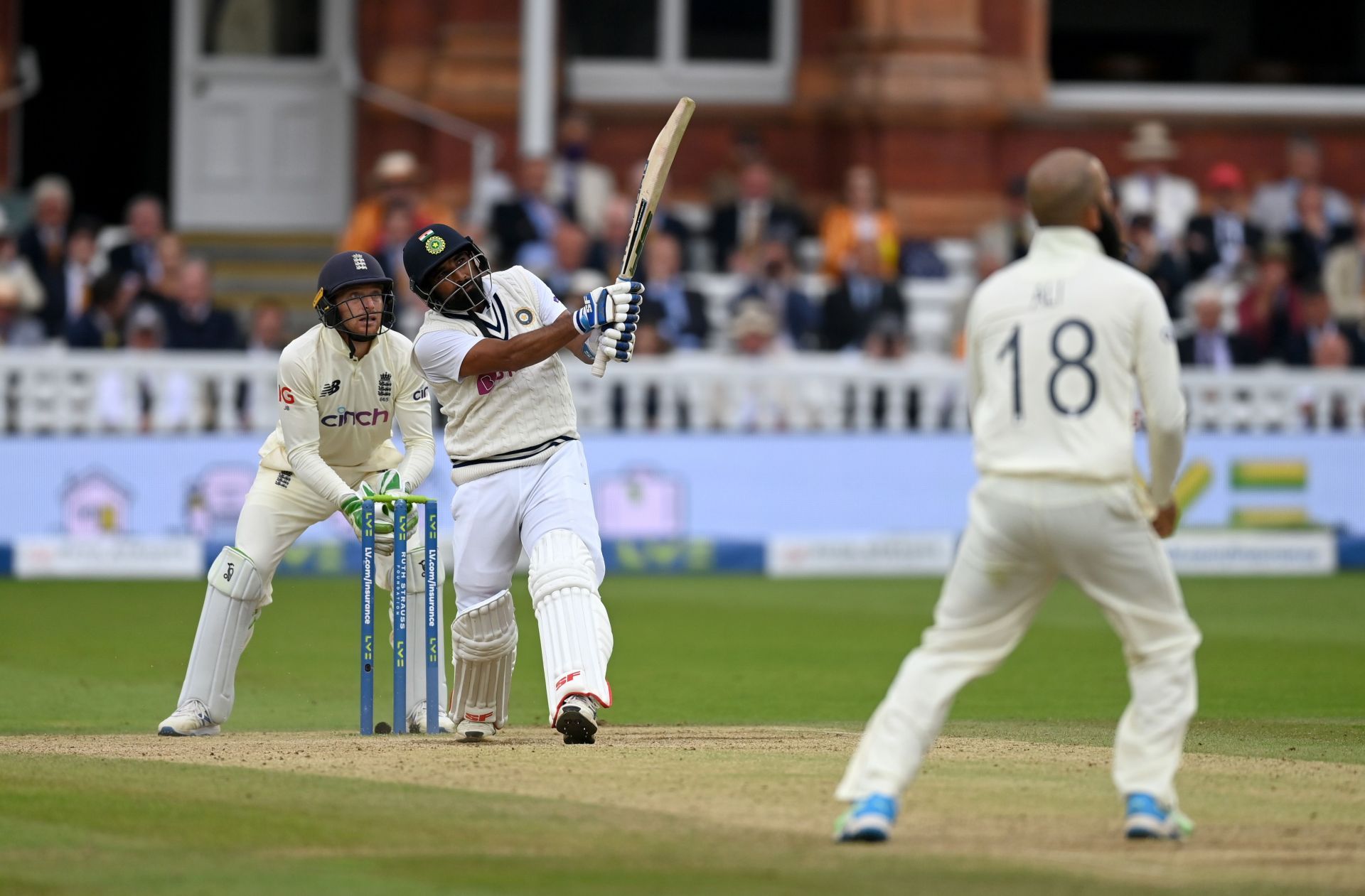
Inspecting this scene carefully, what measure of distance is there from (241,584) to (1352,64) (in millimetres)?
15408

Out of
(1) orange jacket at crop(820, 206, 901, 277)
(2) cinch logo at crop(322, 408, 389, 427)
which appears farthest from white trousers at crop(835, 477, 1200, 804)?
(1) orange jacket at crop(820, 206, 901, 277)

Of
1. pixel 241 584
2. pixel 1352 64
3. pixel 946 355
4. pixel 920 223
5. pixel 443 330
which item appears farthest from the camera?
pixel 1352 64

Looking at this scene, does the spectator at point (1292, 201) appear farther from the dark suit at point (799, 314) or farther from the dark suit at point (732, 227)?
the dark suit at point (799, 314)

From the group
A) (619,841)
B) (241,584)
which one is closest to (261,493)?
(241,584)

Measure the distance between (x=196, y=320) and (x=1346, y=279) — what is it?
8.79 metres

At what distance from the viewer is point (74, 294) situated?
53.9ft

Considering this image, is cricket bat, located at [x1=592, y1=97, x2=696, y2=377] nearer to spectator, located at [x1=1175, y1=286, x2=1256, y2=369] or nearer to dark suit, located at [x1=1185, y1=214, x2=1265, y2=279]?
spectator, located at [x1=1175, y1=286, x2=1256, y2=369]

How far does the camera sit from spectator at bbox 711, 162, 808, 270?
17.7m

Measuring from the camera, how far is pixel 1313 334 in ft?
56.1

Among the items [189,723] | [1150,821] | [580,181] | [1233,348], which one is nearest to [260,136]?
[580,181]

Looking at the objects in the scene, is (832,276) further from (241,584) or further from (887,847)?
(887,847)

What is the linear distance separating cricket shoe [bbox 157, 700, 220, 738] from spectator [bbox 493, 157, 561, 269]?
25.9 ft

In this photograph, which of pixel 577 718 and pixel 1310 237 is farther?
pixel 1310 237

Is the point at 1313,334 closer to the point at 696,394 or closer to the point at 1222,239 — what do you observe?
the point at 1222,239
